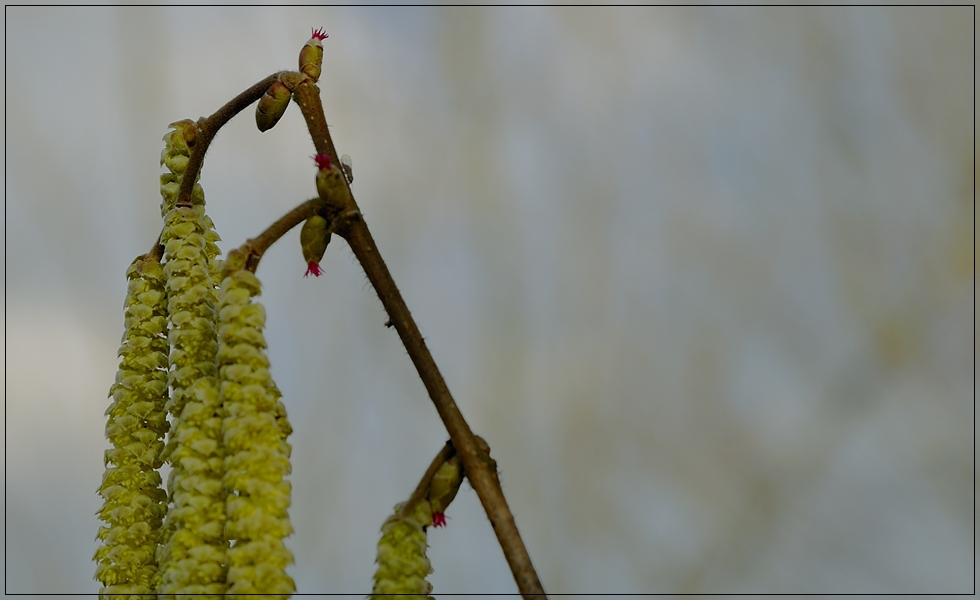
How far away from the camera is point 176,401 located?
0.39 meters

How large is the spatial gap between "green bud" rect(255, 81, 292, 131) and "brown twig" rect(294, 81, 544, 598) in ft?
0.13

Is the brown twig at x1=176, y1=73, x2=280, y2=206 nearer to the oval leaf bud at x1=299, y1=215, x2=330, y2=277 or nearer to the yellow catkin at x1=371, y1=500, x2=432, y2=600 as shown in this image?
the oval leaf bud at x1=299, y1=215, x2=330, y2=277

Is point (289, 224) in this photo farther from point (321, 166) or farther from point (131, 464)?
point (131, 464)

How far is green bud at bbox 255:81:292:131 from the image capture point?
1.43 ft

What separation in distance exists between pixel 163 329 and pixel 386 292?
0.37ft

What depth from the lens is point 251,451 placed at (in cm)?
36

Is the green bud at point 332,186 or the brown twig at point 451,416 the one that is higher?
the green bud at point 332,186

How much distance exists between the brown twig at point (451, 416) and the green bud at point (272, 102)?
0.04 m

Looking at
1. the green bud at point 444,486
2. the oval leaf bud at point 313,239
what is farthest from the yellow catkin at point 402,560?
the oval leaf bud at point 313,239

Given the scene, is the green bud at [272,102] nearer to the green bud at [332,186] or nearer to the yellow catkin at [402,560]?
the green bud at [332,186]

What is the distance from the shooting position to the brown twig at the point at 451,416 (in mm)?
384

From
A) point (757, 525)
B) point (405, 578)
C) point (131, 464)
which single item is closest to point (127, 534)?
point (131, 464)

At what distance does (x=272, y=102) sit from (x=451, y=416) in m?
0.17

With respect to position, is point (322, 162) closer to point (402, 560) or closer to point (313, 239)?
point (313, 239)
